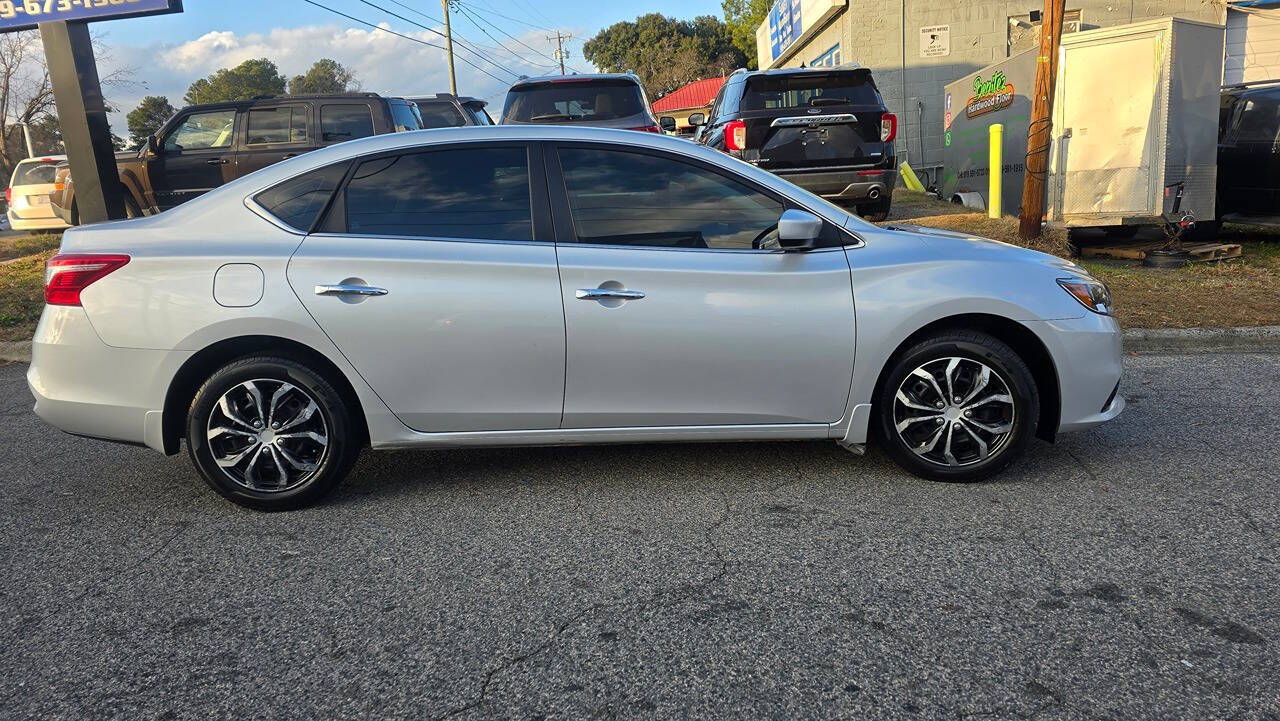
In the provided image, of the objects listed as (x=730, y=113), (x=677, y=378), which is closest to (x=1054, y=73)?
(x=730, y=113)

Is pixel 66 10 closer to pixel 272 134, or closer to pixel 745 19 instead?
pixel 272 134

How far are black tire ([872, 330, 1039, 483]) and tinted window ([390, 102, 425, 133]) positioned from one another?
919 centimetres

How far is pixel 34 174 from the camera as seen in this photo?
17.1 m

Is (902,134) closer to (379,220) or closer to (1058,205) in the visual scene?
(1058,205)

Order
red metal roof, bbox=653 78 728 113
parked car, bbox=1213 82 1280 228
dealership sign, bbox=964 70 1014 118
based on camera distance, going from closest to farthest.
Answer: parked car, bbox=1213 82 1280 228 → dealership sign, bbox=964 70 1014 118 → red metal roof, bbox=653 78 728 113

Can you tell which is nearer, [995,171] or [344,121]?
[344,121]

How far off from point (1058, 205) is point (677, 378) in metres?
8.30

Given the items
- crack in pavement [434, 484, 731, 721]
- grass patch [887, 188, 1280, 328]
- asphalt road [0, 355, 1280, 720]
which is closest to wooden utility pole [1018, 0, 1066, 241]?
grass patch [887, 188, 1280, 328]

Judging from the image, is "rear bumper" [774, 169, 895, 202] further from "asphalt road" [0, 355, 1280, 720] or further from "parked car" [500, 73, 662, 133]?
"asphalt road" [0, 355, 1280, 720]

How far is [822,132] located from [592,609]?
8519mm

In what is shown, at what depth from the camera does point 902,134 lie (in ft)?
77.3

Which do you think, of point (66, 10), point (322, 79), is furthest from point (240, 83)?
point (66, 10)

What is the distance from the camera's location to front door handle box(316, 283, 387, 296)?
153 inches

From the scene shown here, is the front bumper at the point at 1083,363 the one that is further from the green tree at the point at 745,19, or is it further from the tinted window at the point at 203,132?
the green tree at the point at 745,19
